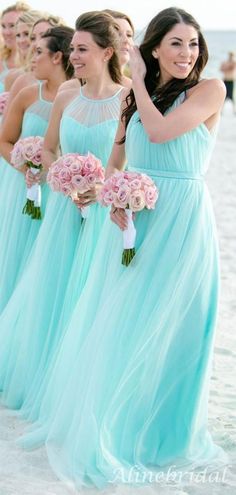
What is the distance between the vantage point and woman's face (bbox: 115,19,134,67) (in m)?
6.33

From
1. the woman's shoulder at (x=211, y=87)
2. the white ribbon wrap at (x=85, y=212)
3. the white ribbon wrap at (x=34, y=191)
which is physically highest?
the woman's shoulder at (x=211, y=87)

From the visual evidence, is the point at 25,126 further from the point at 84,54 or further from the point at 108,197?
the point at 108,197

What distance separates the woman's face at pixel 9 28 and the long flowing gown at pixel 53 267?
3288 millimetres

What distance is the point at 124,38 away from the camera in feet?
21.3

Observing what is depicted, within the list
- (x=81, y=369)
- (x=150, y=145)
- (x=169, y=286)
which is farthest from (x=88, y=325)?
(x=150, y=145)

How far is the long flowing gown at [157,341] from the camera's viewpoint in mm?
5145

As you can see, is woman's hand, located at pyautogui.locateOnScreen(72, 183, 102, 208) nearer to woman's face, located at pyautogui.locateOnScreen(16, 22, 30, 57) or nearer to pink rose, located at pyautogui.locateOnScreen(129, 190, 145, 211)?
pink rose, located at pyautogui.locateOnScreen(129, 190, 145, 211)

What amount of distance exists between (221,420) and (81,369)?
3.64 ft

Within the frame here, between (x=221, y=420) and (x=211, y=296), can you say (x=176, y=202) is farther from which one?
(x=221, y=420)

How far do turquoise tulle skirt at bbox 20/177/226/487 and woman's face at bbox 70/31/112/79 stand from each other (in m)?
1.09

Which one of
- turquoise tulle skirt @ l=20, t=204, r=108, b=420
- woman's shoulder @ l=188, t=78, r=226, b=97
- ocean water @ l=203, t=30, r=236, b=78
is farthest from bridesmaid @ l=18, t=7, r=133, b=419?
ocean water @ l=203, t=30, r=236, b=78

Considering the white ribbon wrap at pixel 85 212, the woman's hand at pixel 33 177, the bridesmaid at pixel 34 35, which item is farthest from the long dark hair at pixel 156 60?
the bridesmaid at pixel 34 35

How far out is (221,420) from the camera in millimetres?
6059

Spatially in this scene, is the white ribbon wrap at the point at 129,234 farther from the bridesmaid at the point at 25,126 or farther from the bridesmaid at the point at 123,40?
the bridesmaid at the point at 25,126
